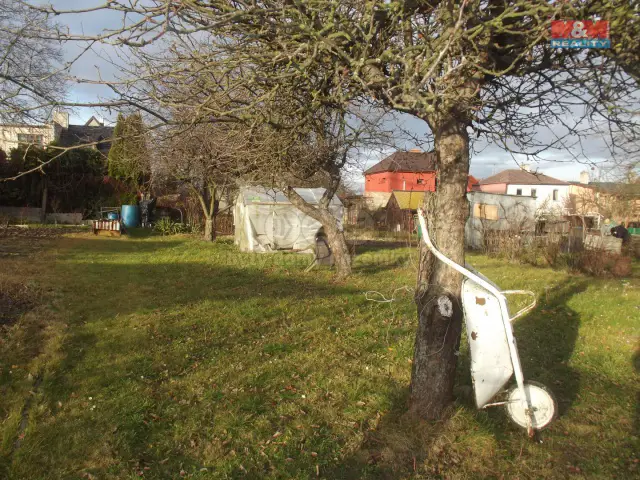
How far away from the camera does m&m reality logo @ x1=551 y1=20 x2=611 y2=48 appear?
337 centimetres

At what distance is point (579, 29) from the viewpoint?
11.1ft

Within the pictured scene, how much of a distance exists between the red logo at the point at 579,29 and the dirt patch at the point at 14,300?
7.42 m

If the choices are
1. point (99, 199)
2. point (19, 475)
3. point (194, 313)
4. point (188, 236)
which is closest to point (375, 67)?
point (19, 475)

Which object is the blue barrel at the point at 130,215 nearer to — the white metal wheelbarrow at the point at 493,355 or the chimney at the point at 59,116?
the chimney at the point at 59,116

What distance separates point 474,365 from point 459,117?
1919 millimetres

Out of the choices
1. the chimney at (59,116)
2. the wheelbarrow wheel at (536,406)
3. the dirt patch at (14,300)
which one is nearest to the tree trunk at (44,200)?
the chimney at (59,116)

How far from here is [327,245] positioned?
13.2 metres

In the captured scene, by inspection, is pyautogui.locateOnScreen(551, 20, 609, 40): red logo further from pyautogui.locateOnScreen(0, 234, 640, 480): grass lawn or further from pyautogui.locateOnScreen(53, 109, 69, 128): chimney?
pyautogui.locateOnScreen(53, 109, 69, 128): chimney

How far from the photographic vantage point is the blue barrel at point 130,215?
25.4 metres

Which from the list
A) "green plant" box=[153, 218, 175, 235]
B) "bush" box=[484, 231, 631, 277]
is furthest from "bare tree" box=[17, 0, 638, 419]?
"green plant" box=[153, 218, 175, 235]

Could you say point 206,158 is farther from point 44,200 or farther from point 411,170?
point 44,200

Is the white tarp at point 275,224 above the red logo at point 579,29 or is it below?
below

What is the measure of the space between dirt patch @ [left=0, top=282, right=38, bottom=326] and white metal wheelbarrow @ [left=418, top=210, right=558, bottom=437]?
6.36 meters

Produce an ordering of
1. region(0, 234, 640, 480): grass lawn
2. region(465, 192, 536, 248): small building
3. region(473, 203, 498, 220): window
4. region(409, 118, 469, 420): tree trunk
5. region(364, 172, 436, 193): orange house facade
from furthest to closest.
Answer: region(473, 203, 498, 220): window < region(465, 192, 536, 248): small building < region(364, 172, 436, 193): orange house facade < region(409, 118, 469, 420): tree trunk < region(0, 234, 640, 480): grass lawn
